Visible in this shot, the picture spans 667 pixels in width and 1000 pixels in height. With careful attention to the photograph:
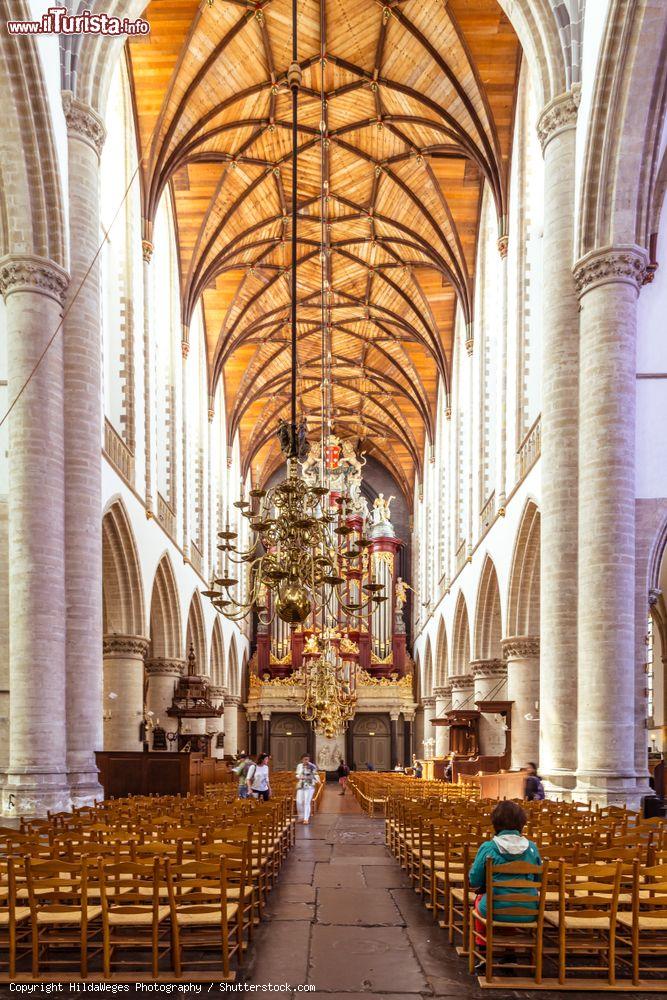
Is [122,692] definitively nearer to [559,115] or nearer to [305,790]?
[305,790]

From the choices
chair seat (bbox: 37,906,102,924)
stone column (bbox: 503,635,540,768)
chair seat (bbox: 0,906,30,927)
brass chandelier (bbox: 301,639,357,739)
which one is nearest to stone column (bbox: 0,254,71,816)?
chair seat (bbox: 0,906,30,927)

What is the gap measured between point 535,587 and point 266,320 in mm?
17784

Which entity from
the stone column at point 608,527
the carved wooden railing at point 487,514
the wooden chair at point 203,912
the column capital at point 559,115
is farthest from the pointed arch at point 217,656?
the wooden chair at point 203,912

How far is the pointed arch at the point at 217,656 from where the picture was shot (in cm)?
3617

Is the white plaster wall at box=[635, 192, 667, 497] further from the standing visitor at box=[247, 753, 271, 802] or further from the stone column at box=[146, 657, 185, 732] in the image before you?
the stone column at box=[146, 657, 185, 732]

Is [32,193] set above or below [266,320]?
below

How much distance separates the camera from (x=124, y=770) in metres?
18.2

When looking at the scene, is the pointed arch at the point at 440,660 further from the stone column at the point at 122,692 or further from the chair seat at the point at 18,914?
the chair seat at the point at 18,914

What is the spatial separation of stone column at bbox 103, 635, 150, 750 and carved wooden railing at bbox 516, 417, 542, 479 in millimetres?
8687

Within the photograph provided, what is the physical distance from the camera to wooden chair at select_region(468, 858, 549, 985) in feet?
19.0

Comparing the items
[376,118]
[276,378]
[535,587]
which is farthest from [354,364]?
[535,587]

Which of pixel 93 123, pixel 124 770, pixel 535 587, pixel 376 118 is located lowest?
pixel 124 770

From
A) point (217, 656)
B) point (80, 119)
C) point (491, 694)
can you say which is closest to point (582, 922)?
point (80, 119)

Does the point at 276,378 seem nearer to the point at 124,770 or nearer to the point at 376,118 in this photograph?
the point at 376,118
